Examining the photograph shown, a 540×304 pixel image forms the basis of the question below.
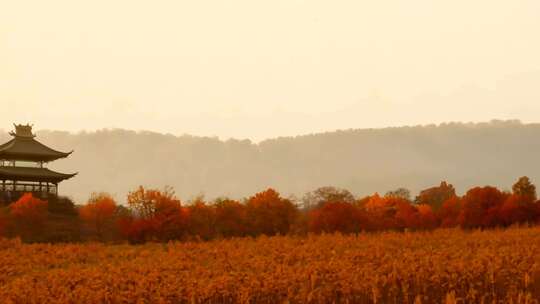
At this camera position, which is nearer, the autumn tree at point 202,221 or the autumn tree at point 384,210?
the autumn tree at point 202,221

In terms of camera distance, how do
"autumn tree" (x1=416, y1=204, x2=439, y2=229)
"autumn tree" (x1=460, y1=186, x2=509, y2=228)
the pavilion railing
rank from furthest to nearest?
1. "autumn tree" (x1=416, y1=204, x2=439, y2=229)
2. the pavilion railing
3. "autumn tree" (x1=460, y1=186, x2=509, y2=228)

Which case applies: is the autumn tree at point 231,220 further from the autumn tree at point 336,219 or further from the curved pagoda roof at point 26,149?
the curved pagoda roof at point 26,149

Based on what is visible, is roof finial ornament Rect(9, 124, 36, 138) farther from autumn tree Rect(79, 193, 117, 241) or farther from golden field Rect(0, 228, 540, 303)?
golden field Rect(0, 228, 540, 303)

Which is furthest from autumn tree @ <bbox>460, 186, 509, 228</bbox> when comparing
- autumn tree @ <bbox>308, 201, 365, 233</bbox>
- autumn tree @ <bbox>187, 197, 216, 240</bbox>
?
autumn tree @ <bbox>187, 197, 216, 240</bbox>

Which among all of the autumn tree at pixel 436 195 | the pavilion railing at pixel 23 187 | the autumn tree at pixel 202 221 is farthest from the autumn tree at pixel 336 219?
the autumn tree at pixel 436 195

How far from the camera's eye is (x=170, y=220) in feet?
146

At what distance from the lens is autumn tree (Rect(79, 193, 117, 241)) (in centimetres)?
4728

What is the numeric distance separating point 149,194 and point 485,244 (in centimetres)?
2894

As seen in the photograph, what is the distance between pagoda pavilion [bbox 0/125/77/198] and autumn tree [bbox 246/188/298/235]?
17916 millimetres

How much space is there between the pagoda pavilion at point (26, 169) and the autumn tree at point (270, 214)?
17.9 metres

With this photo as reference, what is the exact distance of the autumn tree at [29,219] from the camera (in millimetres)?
43688

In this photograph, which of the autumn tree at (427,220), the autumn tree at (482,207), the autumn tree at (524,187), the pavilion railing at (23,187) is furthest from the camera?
the autumn tree at (524,187)

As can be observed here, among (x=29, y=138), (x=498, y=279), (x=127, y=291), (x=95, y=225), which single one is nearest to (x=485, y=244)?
(x=498, y=279)

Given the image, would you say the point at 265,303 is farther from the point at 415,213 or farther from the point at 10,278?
the point at 415,213
